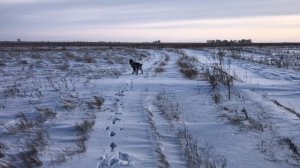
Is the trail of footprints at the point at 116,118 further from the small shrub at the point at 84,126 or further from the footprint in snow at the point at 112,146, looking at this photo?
the small shrub at the point at 84,126

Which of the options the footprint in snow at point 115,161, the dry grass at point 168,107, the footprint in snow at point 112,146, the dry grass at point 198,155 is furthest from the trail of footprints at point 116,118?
the dry grass at point 198,155

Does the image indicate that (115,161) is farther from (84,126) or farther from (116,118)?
(116,118)

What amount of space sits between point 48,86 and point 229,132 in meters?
7.98

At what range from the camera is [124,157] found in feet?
17.9

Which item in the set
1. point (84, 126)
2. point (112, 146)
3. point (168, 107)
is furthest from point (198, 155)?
point (168, 107)

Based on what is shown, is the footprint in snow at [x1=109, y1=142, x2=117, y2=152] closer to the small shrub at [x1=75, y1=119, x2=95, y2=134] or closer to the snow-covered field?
the snow-covered field

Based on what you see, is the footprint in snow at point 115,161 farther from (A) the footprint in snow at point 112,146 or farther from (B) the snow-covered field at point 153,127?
(A) the footprint in snow at point 112,146

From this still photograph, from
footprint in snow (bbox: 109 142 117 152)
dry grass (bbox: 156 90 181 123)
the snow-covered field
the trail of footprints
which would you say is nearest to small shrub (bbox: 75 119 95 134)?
the snow-covered field

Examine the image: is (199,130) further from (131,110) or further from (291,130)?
(131,110)

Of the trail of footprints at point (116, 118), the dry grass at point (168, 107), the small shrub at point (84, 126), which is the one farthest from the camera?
the dry grass at point (168, 107)

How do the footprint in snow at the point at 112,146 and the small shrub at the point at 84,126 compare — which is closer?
the footprint in snow at the point at 112,146

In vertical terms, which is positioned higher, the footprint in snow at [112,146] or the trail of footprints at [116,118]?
the trail of footprints at [116,118]

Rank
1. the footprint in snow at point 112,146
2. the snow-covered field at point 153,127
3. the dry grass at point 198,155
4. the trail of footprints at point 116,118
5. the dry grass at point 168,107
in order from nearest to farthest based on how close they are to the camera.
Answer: the dry grass at point 198,155 < the snow-covered field at point 153,127 < the footprint in snow at point 112,146 < the trail of footprints at point 116,118 < the dry grass at point 168,107

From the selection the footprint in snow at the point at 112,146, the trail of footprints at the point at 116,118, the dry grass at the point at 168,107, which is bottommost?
the footprint in snow at the point at 112,146
